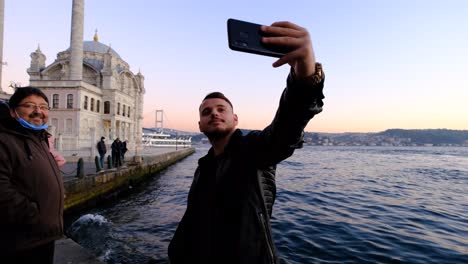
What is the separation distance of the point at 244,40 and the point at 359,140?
220290 mm

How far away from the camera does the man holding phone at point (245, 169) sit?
3.80 feet

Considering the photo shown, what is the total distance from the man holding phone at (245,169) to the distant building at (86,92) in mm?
22335

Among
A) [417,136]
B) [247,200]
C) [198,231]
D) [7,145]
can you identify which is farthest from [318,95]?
[417,136]

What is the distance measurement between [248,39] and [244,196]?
0.87 metres

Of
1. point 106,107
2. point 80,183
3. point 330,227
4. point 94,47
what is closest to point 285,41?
point 330,227

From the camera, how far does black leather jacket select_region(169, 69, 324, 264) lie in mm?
1338

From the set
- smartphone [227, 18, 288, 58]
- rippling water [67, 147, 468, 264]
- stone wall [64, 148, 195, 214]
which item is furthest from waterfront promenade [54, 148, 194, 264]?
smartphone [227, 18, 288, 58]

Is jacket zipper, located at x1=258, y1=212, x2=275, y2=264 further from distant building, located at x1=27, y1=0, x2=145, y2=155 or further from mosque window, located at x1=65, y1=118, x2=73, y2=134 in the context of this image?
mosque window, located at x1=65, y1=118, x2=73, y2=134

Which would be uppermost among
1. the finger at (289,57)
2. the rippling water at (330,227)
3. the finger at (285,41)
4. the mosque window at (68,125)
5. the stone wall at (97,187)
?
the mosque window at (68,125)

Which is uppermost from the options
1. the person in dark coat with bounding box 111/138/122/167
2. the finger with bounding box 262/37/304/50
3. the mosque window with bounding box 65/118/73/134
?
the mosque window with bounding box 65/118/73/134

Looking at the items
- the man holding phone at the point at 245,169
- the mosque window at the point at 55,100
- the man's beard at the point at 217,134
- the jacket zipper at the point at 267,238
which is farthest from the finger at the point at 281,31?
the mosque window at the point at 55,100

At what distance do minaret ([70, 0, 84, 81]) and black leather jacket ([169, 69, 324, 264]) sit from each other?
37409 millimetres

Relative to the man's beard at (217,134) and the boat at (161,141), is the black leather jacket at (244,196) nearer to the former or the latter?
the man's beard at (217,134)

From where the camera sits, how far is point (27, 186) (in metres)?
1.98
